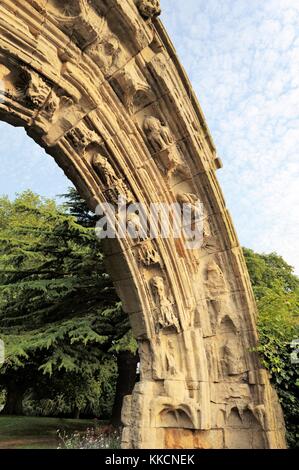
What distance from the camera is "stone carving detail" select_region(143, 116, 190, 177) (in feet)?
14.1

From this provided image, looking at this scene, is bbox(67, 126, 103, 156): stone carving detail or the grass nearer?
bbox(67, 126, 103, 156): stone carving detail

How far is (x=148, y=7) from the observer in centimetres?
388

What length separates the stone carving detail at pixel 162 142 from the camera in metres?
4.29

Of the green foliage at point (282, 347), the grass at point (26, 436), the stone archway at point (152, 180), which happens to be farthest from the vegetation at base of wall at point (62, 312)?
the stone archway at point (152, 180)

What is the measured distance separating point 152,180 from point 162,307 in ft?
4.97

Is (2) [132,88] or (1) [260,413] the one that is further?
(1) [260,413]

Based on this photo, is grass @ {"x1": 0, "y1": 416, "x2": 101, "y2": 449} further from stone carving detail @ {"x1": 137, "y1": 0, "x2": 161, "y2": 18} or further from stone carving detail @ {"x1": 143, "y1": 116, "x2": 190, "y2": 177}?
stone carving detail @ {"x1": 137, "y1": 0, "x2": 161, "y2": 18}

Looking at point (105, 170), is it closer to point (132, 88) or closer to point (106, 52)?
point (132, 88)

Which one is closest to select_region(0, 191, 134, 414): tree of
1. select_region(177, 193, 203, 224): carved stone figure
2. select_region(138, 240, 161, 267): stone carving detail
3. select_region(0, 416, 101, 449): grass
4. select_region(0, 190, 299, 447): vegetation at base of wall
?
select_region(0, 190, 299, 447): vegetation at base of wall

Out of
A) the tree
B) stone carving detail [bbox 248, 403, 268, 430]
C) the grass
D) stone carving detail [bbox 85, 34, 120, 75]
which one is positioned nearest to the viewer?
stone carving detail [bbox 85, 34, 120, 75]

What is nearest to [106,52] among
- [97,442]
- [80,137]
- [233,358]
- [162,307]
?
[80,137]

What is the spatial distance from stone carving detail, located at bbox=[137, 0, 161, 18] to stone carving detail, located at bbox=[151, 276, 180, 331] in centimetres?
291

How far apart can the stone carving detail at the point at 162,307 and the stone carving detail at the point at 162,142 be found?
1367mm
